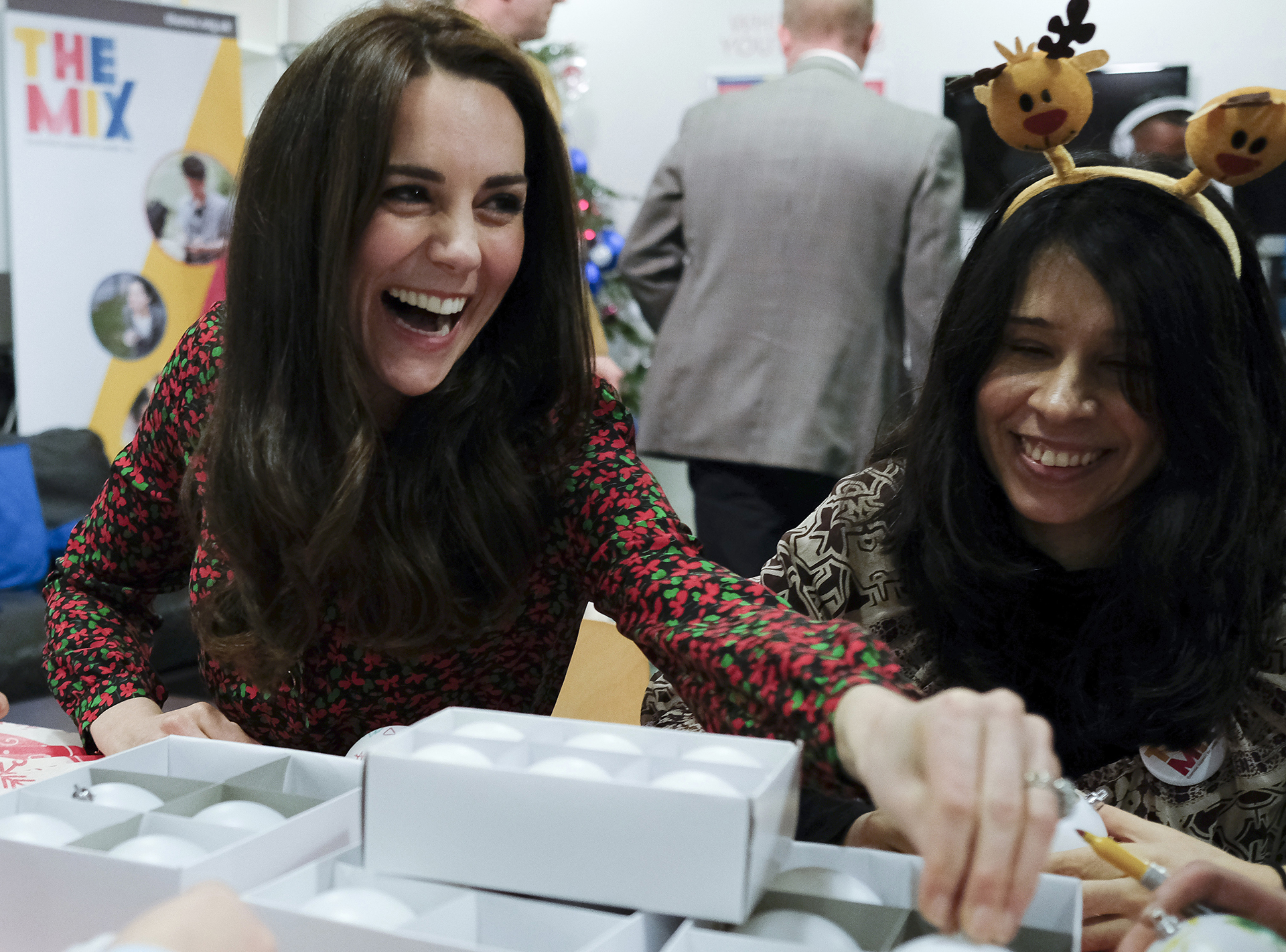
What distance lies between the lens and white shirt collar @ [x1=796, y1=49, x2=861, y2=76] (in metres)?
3.04

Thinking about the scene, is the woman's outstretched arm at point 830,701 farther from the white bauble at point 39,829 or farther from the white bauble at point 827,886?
the white bauble at point 39,829

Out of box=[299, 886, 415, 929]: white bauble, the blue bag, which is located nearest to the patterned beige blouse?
box=[299, 886, 415, 929]: white bauble

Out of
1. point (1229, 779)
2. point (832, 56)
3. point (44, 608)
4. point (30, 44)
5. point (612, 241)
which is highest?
point (30, 44)

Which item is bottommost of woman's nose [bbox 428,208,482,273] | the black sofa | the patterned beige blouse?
the black sofa

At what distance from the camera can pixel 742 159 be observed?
120 inches

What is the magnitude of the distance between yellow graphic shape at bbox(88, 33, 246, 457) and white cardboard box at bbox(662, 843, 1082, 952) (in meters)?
4.46

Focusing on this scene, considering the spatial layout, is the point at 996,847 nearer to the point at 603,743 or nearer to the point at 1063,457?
the point at 603,743

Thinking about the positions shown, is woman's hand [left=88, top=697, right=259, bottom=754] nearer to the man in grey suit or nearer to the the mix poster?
the man in grey suit

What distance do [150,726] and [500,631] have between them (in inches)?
14.5

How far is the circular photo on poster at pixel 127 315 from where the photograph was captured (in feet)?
15.2

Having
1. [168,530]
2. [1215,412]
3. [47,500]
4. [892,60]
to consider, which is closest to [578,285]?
[168,530]

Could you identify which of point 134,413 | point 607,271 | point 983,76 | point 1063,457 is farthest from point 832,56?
point 134,413

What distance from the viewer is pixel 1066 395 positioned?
4.30 feet

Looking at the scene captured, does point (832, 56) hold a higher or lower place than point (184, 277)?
higher
